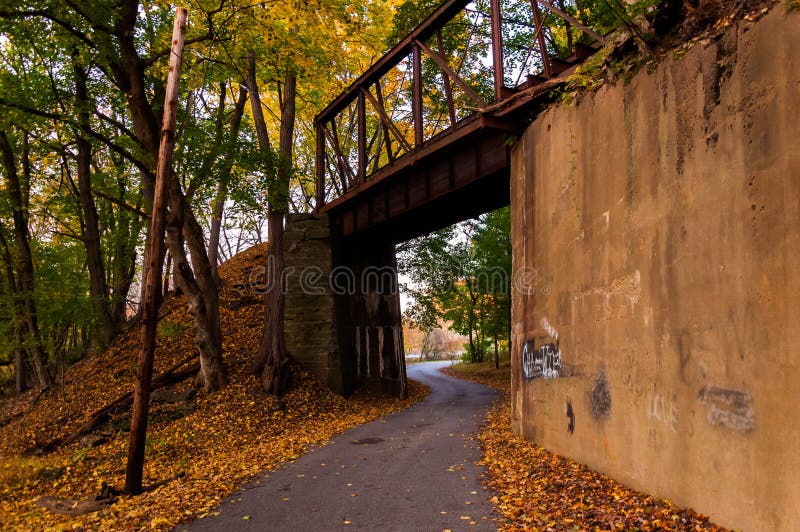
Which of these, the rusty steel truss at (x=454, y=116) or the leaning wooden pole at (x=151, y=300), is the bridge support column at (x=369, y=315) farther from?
the leaning wooden pole at (x=151, y=300)

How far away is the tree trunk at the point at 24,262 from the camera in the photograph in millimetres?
17422

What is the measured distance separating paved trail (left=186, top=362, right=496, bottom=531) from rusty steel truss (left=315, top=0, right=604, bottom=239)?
19.5 ft

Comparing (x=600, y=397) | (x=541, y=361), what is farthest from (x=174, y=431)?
(x=600, y=397)

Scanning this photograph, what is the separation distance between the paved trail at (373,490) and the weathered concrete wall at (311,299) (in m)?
5.28

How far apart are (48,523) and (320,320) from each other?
34.8ft

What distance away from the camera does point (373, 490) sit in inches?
291

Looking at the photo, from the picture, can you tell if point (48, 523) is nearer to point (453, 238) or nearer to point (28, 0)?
point (28, 0)

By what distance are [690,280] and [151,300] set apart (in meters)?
7.72

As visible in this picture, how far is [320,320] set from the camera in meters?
17.3

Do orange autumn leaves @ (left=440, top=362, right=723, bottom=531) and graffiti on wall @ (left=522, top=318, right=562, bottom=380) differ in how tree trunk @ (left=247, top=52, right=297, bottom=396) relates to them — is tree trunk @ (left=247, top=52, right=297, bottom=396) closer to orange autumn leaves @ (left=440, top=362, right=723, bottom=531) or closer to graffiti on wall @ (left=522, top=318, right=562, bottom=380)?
orange autumn leaves @ (left=440, top=362, right=723, bottom=531)

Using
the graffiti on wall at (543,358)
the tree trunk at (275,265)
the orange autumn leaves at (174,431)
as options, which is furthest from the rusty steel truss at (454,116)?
the orange autumn leaves at (174,431)

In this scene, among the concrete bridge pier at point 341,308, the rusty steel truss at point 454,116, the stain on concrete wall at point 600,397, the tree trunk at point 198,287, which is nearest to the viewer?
the stain on concrete wall at point 600,397

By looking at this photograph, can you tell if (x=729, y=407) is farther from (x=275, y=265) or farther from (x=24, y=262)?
(x=24, y=262)

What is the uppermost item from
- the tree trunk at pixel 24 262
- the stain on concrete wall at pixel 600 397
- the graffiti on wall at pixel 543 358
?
the tree trunk at pixel 24 262
